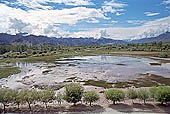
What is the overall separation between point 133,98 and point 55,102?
15.8 metres

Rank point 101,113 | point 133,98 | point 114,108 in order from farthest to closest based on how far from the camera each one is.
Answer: point 133,98
point 114,108
point 101,113

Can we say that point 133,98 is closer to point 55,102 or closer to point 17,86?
point 55,102

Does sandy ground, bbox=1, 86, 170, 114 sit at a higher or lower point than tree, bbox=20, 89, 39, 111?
lower

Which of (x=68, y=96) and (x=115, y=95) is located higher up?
(x=115, y=95)

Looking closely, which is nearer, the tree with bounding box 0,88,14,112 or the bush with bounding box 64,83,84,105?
the tree with bounding box 0,88,14,112

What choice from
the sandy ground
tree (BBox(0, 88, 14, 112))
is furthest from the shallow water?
the sandy ground

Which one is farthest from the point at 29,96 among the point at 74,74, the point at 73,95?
the point at 74,74

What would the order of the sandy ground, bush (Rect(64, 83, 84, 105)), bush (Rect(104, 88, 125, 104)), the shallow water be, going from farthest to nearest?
1. the shallow water
2. bush (Rect(104, 88, 125, 104))
3. bush (Rect(64, 83, 84, 105))
4. the sandy ground

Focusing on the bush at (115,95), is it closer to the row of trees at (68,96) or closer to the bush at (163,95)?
the row of trees at (68,96)

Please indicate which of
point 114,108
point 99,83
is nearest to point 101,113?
point 114,108

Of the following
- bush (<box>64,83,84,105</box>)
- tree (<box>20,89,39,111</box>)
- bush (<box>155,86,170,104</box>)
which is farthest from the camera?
bush (<box>64,83,84,105</box>)

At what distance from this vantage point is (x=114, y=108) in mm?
31156

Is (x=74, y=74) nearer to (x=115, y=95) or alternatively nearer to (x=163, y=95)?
(x=115, y=95)

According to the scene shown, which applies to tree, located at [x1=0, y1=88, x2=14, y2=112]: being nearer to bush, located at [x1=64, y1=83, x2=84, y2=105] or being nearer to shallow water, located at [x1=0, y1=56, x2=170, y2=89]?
bush, located at [x1=64, y1=83, x2=84, y2=105]
